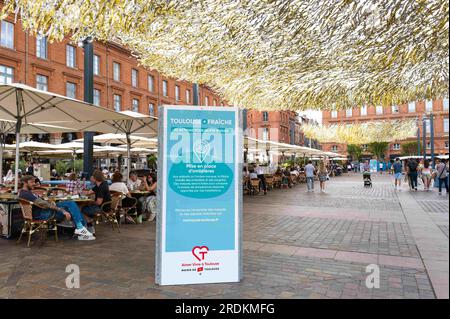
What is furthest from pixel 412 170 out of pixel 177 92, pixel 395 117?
pixel 395 117

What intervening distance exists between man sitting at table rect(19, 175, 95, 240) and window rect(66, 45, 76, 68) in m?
28.3

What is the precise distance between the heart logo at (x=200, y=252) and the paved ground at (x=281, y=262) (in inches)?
12.8

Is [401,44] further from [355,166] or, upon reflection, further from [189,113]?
[355,166]

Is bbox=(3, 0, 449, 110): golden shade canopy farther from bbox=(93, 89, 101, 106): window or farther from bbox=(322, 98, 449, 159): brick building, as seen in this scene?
bbox=(322, 98, 449, 159): brick building

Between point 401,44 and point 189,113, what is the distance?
3.62 m

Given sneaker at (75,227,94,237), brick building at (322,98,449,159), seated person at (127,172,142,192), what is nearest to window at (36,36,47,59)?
seated person at (127,172,142,192)

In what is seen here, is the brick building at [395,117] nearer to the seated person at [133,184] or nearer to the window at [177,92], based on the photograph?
the window at [177,92]

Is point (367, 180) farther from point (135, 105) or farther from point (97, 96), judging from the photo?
point (135, 105)

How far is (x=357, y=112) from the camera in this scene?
71.7 meters

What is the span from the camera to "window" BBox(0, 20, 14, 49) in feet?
85.9

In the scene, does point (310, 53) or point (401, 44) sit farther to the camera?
point (310, 53)
